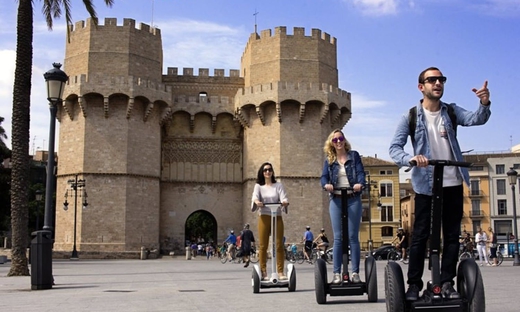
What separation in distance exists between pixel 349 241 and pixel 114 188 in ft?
87.6

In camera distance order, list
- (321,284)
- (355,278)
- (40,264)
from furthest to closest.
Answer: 1. (40,264)
2. (355,278)
3. (321,284)

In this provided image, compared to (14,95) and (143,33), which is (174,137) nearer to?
(143,33)

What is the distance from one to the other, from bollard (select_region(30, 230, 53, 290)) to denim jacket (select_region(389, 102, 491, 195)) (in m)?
7.22

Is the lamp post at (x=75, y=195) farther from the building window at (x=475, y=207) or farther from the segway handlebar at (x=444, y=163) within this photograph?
the building window at (x=475, y=207)

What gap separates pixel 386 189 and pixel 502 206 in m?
9.46

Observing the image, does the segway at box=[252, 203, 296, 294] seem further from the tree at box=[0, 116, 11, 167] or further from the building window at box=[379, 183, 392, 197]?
the building window at box=[379, 183, 392, 197]

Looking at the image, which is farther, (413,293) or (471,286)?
(413,293)

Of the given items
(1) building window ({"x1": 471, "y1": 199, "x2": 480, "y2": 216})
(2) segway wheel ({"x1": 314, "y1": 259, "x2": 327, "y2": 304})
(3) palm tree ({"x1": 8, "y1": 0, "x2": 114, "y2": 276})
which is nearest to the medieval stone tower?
(3) palm tree ({"x1": 8, "y1": 0, "x2": 114, "y2": 276})

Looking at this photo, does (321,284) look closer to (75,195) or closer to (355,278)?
(355,278)

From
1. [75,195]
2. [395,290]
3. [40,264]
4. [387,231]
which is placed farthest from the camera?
[387,231]

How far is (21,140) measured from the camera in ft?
47.2

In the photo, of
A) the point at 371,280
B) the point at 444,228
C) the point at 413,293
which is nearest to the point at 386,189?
the point at 371,280

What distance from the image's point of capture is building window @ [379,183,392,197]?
5597cm

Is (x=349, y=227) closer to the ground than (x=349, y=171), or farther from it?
closer to the ground
